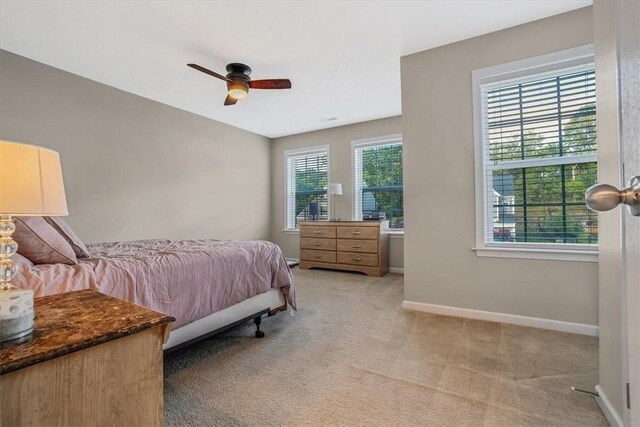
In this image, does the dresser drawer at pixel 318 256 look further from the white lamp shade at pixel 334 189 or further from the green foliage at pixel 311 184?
the white lamp shade at pixel 334 189

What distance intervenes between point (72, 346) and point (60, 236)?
1.34 m

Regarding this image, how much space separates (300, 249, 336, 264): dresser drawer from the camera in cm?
495

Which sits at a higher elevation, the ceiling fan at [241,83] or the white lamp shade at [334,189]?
the ceiling fan at [241,83]

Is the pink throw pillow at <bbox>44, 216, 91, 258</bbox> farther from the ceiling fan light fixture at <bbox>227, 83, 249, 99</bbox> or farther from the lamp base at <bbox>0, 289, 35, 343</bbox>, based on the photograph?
the ceiling fan light fixture at <bbox>227, 83, 249, 99</bbox>

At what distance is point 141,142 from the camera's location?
3.90m

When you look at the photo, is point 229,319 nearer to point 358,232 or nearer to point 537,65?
point 358,232

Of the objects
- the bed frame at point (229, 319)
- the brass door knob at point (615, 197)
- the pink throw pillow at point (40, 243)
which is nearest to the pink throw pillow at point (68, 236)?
the pink throw pillow at point (40, 243)

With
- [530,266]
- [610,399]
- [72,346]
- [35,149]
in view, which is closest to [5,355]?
[72,346]

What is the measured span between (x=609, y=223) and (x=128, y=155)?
4.53 metres

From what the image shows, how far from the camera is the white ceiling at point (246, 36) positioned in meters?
2.31

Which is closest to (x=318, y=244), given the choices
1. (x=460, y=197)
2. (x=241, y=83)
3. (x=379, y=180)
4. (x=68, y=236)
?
(x=379, y=180)

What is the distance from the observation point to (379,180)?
5.13 meters

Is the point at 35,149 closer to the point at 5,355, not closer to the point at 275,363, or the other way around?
the point at 5,355

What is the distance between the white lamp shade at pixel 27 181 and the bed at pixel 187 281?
0.73 metres
